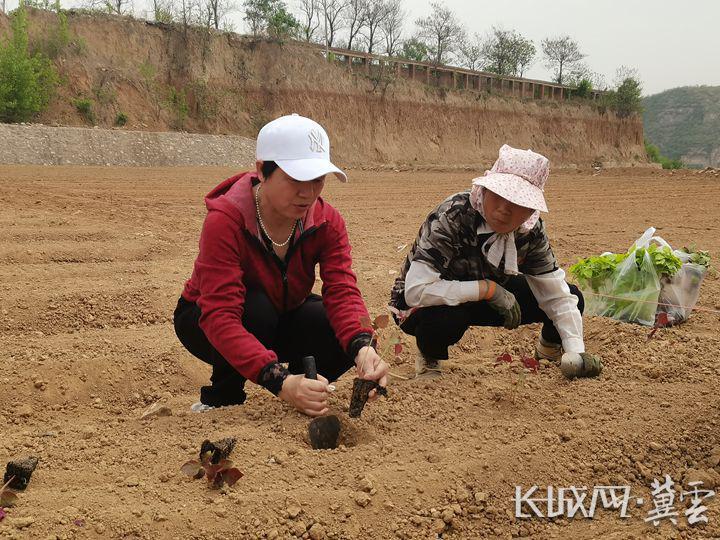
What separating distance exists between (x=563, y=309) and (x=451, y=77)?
3041 cm

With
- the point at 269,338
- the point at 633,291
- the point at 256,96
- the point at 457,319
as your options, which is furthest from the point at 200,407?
the point at 256,96

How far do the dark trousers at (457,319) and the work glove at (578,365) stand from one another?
11.8 inches

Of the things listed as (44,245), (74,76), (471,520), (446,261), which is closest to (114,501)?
(471,520)

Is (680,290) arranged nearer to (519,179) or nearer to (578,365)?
(578,365)

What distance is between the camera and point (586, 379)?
3.15 meters

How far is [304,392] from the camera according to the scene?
2.27 m

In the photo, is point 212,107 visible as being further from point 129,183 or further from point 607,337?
point 607,337

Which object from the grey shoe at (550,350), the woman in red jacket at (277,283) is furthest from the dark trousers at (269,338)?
the grey shoe at (550,350)

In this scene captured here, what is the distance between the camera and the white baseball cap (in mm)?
2262

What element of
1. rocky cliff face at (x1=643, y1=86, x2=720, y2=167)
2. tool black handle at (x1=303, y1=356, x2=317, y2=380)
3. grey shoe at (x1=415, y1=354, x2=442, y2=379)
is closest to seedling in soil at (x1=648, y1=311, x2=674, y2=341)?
grey shoe at (x1=415, y1=354, x2=442, y2=379)

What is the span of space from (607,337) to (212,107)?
2085 centimetres

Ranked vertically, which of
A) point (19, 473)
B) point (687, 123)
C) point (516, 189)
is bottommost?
point (19, 473)

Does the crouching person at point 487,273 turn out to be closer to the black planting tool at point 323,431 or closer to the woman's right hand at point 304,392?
the black planting tool at point 323,431

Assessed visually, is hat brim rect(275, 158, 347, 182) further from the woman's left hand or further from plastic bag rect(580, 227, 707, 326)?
plastic bag rect(580, 227, 707, 326)
